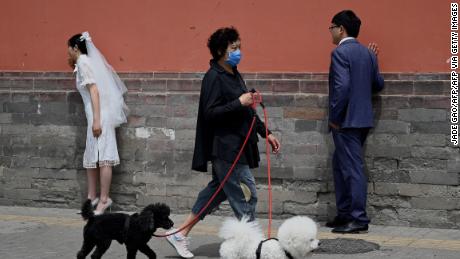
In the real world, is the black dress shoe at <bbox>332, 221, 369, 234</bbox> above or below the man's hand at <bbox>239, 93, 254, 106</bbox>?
below

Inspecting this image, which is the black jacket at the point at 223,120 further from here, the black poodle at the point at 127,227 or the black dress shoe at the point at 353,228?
the black dress shoe at the point at 353,228

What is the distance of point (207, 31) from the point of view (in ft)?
32.7

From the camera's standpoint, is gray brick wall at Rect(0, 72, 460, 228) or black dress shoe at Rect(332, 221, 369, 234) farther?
gray brick wall at Rect(0, 72, 460, 228)

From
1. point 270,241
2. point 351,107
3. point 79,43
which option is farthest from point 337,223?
point 79,43

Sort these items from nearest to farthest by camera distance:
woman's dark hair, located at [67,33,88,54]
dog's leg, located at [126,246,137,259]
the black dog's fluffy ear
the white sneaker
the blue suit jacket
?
the black dog's fluffy ear
dog's leg, located at [126,246,137,259]
the white sneaker
the blue suit jacket
woman's dark hair, located at [67,33,88,54]

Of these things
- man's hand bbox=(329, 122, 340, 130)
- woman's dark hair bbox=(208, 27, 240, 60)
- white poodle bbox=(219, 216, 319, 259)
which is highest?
woman's dark hair bbox=(208, 27, 240, 60)

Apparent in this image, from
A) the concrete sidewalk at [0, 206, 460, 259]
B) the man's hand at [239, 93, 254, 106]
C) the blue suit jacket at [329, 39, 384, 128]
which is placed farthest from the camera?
the blue suit jacket at [329, 39, 384, 128]

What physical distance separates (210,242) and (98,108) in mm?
2410

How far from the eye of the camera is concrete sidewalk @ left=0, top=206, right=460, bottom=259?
305 inches

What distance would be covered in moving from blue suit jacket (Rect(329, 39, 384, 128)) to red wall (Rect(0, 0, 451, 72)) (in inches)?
18.9

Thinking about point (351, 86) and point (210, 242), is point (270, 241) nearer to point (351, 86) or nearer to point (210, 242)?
point (210, 242)

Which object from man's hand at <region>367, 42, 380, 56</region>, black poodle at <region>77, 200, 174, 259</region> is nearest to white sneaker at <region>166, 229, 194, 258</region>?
black poodle at <region>77, 200, 174, 259</region>

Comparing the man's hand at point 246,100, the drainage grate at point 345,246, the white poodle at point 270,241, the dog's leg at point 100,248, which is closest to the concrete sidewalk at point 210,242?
the drainage grate at point 345,246

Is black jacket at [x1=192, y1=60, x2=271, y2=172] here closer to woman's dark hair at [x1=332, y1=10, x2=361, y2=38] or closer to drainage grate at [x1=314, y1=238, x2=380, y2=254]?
drainage grate at [x1=314, y1=238, x2=380, y2=254]
